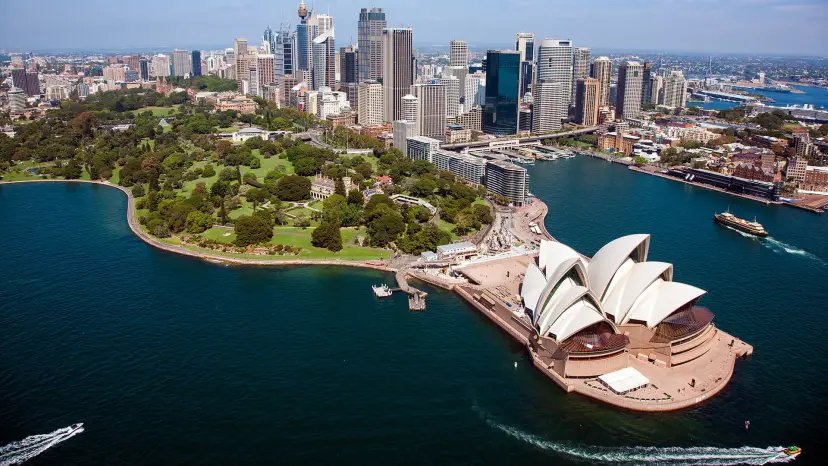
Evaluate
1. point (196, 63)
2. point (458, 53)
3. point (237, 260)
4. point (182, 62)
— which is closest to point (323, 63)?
point (458, 53)

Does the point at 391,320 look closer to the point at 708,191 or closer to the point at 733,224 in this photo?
the point at 733,224

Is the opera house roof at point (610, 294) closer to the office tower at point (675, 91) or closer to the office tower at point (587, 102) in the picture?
the office tower at point (587, 102)

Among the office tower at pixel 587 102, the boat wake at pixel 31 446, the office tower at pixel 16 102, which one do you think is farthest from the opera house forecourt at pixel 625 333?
the office tower at pixel 16 102

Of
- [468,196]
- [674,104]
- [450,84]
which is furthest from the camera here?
[674,104]

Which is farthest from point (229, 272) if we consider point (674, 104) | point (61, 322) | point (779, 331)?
point (674, 104)

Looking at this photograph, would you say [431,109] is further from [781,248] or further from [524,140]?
[781,248]

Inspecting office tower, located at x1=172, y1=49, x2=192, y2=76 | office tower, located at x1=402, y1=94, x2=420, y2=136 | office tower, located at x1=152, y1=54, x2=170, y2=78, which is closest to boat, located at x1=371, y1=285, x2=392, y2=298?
office tower, located at x1=402, y1=94, x2=420, y2=136
